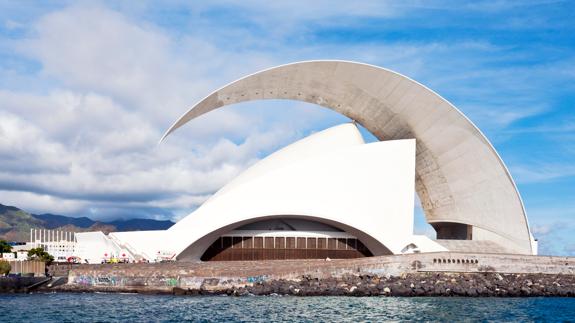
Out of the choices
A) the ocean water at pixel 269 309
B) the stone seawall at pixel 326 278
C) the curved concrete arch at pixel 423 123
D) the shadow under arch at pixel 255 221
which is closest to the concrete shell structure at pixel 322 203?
the shadow under arch at pixel 255 221

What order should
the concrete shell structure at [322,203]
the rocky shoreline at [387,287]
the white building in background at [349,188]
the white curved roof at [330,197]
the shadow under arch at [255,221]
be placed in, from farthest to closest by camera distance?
the shadow under arch at [255,221] < the white building in background at [349,188] < the white curved roof at [330,197] < the concrete shell structure at [322,203] < the rocky shoreline at [387,287]

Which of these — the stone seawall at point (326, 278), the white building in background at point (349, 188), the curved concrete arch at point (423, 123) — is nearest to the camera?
the stone seawall at point (326, 278)

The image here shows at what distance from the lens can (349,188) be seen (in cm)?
3425

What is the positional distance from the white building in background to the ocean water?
22.5 ft

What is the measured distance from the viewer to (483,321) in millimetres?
19703

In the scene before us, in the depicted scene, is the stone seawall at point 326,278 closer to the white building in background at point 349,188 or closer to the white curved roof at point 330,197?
the white building in background at point 349,188

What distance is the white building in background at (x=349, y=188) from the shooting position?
109 ft

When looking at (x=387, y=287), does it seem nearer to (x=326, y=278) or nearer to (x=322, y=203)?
(x=326, y=278)

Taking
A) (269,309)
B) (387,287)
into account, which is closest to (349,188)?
(387,287)

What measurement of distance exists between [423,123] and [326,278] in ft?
33.9

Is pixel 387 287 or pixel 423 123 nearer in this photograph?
pixel 387 287

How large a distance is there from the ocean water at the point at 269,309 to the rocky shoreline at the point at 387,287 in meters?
1.28

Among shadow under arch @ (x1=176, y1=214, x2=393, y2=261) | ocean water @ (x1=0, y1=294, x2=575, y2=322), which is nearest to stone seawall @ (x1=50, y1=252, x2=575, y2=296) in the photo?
ocean water @ (x1=0, y1=294, x2=575, y2=322)

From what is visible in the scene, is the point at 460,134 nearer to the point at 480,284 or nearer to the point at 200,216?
the point at 480,284
